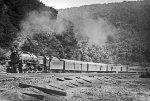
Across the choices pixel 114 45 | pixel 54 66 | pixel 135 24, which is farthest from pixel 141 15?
pixel 54 66

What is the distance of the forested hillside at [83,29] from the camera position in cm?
3538

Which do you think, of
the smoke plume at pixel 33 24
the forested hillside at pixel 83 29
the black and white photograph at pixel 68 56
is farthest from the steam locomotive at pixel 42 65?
the smoke plume at pixel 33 24

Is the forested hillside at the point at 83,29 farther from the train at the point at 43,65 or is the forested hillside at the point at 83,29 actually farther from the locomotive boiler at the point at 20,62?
the locomotive boiler at the point at 20,62

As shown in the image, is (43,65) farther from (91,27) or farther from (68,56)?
(91,27)

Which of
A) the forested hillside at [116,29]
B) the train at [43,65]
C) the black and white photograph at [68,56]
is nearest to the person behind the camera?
the black and white photograph at [68,56]

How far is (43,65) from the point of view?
1046 inches

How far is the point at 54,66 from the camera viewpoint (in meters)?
28.6

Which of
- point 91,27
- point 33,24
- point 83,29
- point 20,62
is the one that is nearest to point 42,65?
point 20,62

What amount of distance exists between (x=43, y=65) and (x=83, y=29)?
8010 centimetres

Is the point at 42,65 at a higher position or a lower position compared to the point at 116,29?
lower

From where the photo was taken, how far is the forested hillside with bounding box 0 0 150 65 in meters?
35.4

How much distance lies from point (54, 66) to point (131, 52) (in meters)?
52.4

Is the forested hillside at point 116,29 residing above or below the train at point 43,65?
above

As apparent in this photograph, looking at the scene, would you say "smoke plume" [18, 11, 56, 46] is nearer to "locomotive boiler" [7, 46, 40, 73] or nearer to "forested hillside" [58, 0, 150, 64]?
"locomotive boiler" [7, 46, 40, 73]
